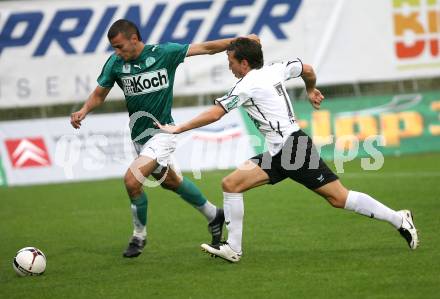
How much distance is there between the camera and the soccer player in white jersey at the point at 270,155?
7492 millimetres

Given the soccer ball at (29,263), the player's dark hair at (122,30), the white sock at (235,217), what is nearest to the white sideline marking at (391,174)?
the white sock at (235,217)

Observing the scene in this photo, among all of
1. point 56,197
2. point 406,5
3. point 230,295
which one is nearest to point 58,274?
point 230,295

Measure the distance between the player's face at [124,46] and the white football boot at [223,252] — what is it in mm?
2110

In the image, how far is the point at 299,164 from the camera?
24.6 ft

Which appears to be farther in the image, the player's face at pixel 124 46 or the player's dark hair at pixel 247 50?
the player's face at pixel 124 46

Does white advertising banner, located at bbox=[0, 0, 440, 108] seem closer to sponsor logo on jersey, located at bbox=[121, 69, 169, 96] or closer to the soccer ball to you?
sponsor logo on jersey, located at bbox=[121, 69, 169, 96]

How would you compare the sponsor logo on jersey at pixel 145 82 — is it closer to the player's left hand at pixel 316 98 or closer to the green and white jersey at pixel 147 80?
the green and white jersey at pixel 147 80

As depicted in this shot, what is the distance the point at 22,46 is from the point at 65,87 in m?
1.19

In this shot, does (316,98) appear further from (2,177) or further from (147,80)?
(2,177)

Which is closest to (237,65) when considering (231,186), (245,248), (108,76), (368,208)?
(231,186)

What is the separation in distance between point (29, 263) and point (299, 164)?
2635mm

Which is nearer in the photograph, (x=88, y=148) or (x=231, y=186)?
(x=231, y=186)

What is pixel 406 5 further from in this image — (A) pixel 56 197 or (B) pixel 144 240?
(B) pixel 144 240

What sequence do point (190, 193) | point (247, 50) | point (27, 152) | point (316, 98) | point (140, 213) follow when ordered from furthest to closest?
point (27, 152), point (190, 193), point (140, 213), point (316, 98), point (247, 50)
